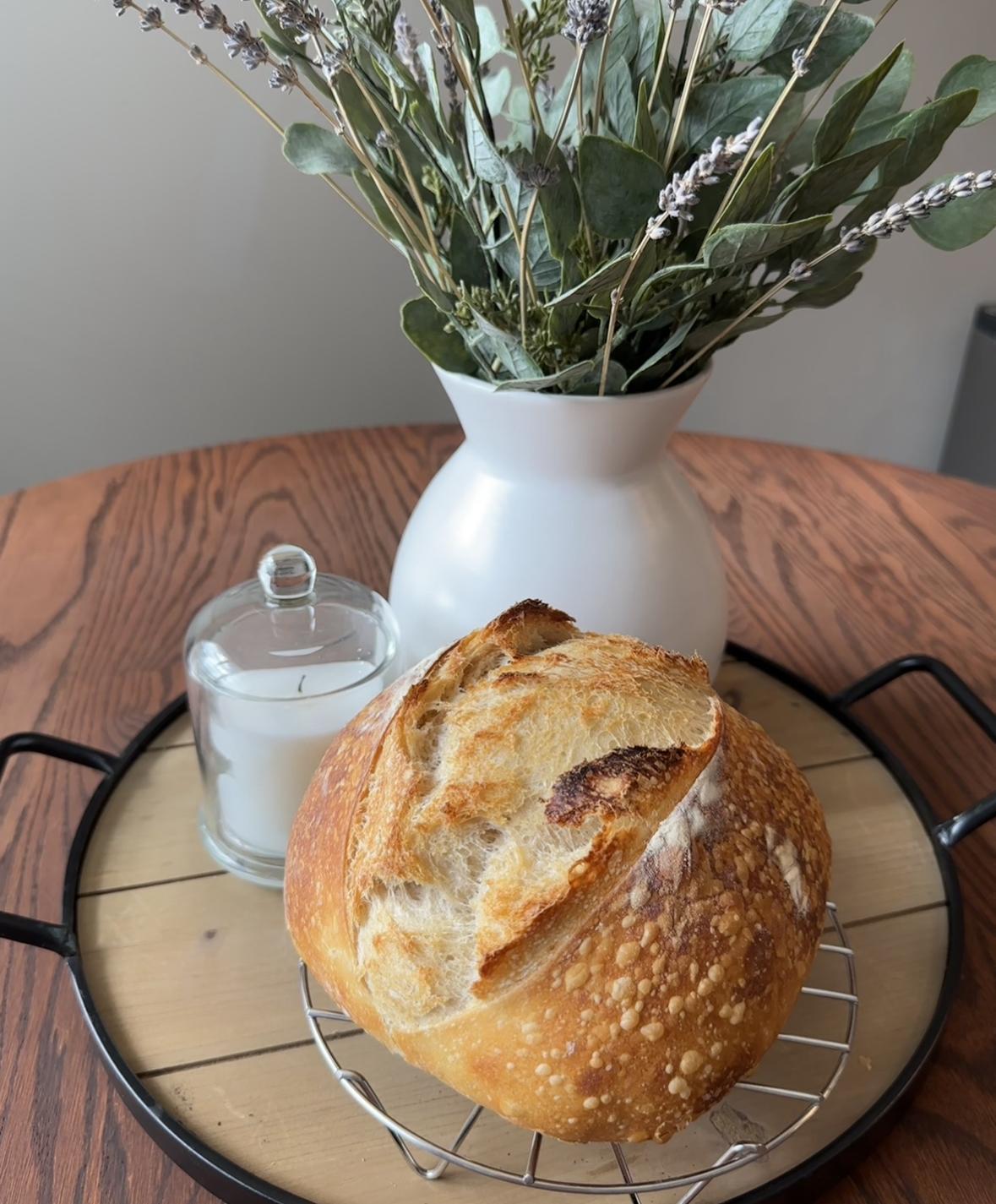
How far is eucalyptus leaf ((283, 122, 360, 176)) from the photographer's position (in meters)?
0.62

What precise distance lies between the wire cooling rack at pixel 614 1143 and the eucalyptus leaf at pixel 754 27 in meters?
0.50

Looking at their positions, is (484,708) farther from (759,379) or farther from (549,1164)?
(759,379)

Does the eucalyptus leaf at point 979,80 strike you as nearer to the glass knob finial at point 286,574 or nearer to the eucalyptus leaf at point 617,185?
the eucalyptus leaf at point 617,185

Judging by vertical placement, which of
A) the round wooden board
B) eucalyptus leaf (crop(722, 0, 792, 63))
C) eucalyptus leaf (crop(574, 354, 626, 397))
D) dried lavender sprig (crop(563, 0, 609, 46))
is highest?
eucalyptus leaf (crop(722, 0, 792, 63))

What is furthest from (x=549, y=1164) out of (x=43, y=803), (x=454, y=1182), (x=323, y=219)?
(x=323, y=219)

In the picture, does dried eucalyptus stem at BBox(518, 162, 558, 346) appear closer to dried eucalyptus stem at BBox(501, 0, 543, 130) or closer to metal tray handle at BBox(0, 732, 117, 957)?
dried eucalyptus stem at BBox(501, 0, 543, 130)

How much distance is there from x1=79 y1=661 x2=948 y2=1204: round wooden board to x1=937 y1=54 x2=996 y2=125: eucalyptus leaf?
1.42 feet

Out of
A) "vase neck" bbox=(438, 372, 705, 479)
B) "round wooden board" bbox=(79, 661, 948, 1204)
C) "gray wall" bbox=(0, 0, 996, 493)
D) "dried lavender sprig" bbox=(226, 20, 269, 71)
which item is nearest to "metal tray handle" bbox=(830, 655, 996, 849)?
"round wooden board" bbox=(79, 661, 948, 1204)

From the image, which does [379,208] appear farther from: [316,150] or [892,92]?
[892,92]

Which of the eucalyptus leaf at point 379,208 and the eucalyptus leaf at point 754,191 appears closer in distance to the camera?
the eucalyptus leaf at point 754,191

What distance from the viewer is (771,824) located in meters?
0.55

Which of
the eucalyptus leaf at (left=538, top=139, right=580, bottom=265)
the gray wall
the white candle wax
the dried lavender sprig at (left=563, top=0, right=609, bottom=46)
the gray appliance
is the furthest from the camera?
the gray appliance

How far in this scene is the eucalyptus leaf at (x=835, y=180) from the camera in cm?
54

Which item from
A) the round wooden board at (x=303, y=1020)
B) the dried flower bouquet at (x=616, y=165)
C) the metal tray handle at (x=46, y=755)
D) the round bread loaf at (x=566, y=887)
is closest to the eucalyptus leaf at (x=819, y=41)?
the dried flower bouquet at (x=616, y=165)
